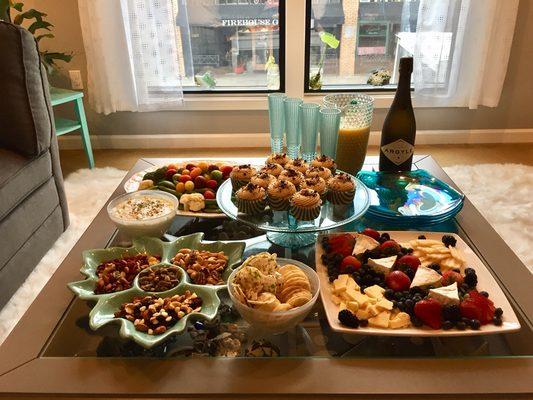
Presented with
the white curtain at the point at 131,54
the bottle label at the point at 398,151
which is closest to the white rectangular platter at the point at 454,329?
the bottle label at the point at 398,151

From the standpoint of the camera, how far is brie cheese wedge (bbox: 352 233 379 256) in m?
1.18

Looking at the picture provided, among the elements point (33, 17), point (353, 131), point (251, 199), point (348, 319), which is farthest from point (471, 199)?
point (33, 17)

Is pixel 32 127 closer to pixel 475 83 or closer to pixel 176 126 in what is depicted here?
pixel 176 126

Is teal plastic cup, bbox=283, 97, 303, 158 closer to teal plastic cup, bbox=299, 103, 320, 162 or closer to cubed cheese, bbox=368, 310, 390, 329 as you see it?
teal plastic cup, bbox=299, 103, 320, 162

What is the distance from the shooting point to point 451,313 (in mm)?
970

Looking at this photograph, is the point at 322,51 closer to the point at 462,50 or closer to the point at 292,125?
the point at 462,50

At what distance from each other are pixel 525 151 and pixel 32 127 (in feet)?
9.55

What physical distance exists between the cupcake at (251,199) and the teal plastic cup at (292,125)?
16.6 inches

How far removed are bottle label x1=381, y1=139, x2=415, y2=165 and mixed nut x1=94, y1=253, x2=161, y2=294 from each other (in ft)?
2.89

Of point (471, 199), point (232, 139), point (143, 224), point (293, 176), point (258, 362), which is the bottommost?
point (471, 199)

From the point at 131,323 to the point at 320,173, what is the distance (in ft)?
2.27

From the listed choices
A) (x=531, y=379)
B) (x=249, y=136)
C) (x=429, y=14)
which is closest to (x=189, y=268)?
(x=531, y=379)

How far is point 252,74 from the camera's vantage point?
319 cm

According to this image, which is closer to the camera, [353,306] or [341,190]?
[353,306]
